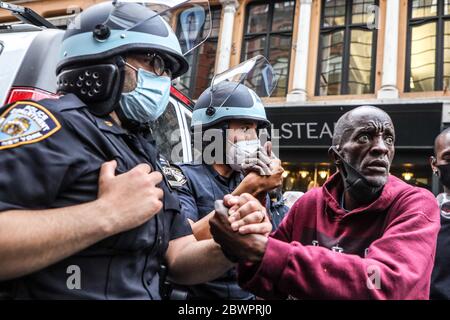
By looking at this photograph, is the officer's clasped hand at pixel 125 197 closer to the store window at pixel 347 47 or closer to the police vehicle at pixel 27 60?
the police vehicle at pixel 27 60

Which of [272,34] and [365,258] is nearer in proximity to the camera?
[365,258]

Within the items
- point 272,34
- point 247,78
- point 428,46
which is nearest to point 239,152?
point 247,78

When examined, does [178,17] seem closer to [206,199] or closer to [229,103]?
[229,103]

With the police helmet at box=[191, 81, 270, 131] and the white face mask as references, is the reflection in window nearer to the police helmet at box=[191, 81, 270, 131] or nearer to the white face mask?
the police helmet at box=[191, 81, 270, 131]

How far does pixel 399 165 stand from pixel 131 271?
400 inches

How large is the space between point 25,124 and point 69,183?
24 centimetres

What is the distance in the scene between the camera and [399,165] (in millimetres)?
10562

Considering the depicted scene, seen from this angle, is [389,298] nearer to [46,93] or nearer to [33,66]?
[46,93]

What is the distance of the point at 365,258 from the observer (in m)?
1.56

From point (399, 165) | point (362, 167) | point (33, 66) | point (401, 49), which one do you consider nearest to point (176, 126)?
point (33, 66)

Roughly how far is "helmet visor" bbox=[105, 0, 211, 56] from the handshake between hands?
2.96 ft

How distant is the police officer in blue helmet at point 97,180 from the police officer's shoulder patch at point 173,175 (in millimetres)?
582

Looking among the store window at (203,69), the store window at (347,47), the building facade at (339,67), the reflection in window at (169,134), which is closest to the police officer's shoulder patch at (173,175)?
the reflection in window at (169,134)
